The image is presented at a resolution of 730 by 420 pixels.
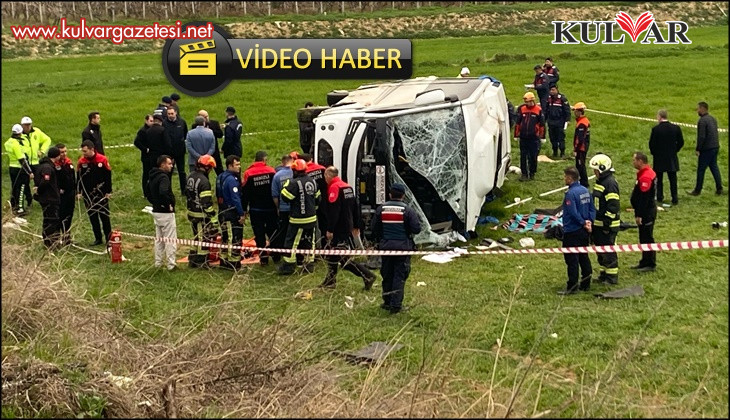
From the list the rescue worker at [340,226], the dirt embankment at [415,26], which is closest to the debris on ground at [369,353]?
the rescue worker at [340,226]

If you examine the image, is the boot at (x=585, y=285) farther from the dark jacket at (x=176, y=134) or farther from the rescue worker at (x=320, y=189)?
the dark jacket at (x=176, y=134)

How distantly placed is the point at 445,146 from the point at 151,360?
5963 millimetres

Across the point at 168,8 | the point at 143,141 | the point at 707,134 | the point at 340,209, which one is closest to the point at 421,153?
the point at 340,209

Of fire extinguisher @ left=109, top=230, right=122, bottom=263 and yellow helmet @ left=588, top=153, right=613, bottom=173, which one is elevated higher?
yellow helmet @ left=588, top=153, right=613, bottom=173

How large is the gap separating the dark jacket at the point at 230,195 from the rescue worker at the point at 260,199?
17cm

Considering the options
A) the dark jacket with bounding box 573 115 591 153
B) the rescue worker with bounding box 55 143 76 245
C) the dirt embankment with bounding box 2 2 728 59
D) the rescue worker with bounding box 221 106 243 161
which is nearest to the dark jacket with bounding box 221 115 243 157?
the rescue worker with bounding box 221 106 243 161

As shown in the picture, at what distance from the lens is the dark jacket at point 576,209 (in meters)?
9.52

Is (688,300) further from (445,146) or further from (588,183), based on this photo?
(588,183)

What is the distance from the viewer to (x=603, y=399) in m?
5.77

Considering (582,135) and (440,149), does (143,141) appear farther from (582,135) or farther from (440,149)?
(582,135)

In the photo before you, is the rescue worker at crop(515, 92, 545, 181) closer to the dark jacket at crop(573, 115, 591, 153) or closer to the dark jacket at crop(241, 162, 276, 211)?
the dark jacket at crop(573, 115, 591, 153)

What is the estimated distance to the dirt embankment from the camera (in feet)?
120

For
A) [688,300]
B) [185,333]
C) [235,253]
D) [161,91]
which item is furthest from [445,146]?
[161,91]

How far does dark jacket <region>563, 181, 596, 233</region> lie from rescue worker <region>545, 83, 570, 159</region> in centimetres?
712
